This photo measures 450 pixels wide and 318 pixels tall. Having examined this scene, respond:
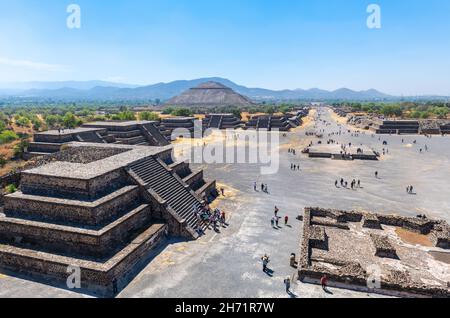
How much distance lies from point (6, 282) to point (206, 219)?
1147cm

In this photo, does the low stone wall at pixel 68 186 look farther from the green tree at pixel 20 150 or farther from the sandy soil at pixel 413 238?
the green tree at pixel 20 150

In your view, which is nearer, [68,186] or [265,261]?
[265,261]

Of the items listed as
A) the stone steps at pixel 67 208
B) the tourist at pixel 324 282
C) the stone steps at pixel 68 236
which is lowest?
the tourist at pixel 324 282

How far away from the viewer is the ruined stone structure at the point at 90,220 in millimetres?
15062

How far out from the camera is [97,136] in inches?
1610

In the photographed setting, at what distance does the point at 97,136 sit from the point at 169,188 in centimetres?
2291

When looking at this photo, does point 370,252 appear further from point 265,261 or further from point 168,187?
point 168,187

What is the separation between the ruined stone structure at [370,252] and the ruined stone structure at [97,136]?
2954cm

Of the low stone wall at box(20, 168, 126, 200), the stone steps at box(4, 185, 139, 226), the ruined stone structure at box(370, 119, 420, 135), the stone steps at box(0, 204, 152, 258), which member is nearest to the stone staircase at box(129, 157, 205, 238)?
the low stone wall at box(20, 168, 126, 200)

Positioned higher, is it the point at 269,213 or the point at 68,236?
the point at 68,236

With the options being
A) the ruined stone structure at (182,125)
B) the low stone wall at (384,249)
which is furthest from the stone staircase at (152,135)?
the low stone wall at (384,249)

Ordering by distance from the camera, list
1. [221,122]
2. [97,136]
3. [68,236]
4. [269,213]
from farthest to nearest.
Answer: [221,122] → [97,136] → [269,213] → [68,236]

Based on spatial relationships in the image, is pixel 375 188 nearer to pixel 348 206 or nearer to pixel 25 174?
pixel 348 206

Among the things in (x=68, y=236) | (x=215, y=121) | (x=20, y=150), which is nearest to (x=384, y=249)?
(x=68, y=236)
